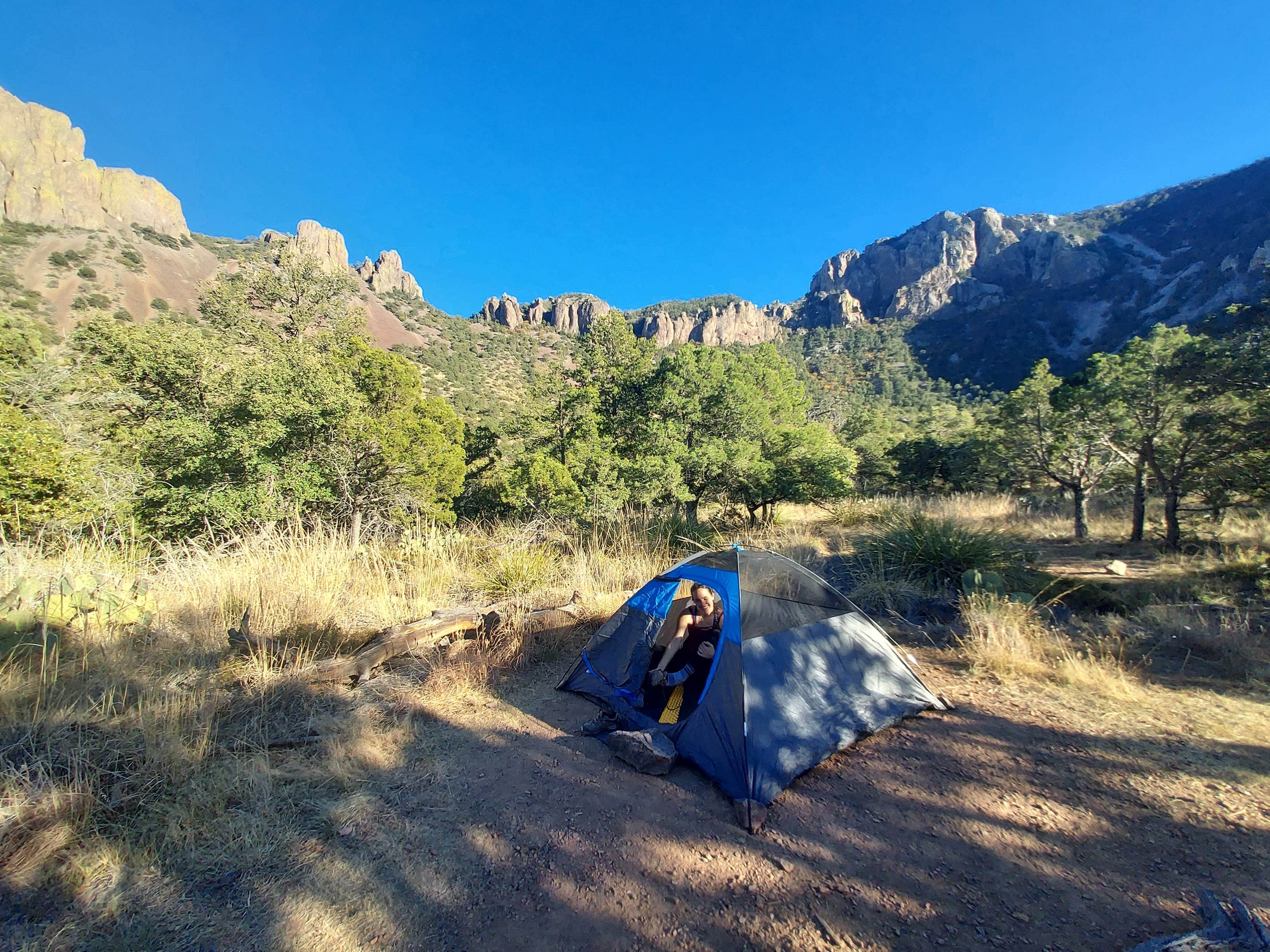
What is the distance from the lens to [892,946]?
6.39 ft

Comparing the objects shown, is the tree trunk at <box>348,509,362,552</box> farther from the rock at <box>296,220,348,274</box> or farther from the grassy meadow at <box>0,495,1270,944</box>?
the rock at <box>296,220,348,274</box>

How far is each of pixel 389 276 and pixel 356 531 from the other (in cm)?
8242

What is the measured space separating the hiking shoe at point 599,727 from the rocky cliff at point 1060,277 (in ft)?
215

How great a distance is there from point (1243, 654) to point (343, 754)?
286 inches

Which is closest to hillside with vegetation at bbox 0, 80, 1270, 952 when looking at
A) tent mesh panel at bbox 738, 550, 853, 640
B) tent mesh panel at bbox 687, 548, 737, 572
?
tent mesh panel at bbox 738, 550, 853, 640

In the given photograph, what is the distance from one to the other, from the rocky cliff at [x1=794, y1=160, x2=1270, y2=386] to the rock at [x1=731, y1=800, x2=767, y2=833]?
65.5 metres

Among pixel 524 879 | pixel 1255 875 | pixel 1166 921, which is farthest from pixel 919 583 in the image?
pixel 524 879

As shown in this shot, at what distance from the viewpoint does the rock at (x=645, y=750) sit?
10.2 ft

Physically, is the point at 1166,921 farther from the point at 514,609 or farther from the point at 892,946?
the point at 514,609

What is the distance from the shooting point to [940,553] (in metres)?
6.64

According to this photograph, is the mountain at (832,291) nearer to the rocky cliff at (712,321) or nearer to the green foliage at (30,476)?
the rocky cliff at (712,321)

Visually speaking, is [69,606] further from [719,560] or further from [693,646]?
[719,560]

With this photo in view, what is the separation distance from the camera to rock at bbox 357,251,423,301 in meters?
71.1

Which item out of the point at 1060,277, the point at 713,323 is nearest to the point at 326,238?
the point at 713,323
